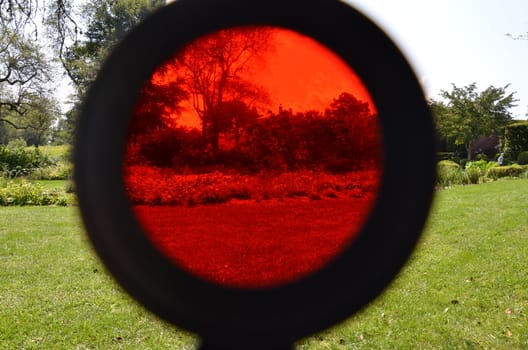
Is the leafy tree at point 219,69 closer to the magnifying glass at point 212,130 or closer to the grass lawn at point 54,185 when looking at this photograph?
the magnifying glass at point 212,130

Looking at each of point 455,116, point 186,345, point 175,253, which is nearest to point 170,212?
point 175,253

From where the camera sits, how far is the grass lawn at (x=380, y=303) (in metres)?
4.46

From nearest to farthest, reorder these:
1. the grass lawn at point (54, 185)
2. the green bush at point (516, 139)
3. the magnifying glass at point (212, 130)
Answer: the magnifying glass at point (212, 130)
the grass lawn at point (54, 185)
the green bush at point (516, 139)

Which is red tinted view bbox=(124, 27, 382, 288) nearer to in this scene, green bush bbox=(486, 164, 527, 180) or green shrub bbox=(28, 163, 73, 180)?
green bush bbox=(486, 164, 527, 180)

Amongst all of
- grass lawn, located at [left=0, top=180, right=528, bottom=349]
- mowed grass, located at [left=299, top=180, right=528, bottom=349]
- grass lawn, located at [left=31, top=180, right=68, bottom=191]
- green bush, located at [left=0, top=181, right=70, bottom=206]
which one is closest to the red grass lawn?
mowed grass, located at [left=299, top=180, right=528, bottom=349]

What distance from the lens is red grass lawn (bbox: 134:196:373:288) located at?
92 cm

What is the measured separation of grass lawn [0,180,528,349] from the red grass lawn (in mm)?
1371

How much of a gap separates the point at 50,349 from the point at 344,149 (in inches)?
162

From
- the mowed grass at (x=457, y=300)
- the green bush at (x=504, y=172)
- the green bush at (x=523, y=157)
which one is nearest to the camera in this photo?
the mowed grass at (x=457, y=300)

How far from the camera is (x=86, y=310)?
5316 mm

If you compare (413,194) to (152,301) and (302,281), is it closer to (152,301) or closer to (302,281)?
(302,281)

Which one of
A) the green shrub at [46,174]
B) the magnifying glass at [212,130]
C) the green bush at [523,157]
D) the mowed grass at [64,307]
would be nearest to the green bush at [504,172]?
the green bush at [523,157]

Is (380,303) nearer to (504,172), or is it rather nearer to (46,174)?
(504,172)

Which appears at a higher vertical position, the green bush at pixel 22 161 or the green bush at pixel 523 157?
the green bush at pixel 22 161
